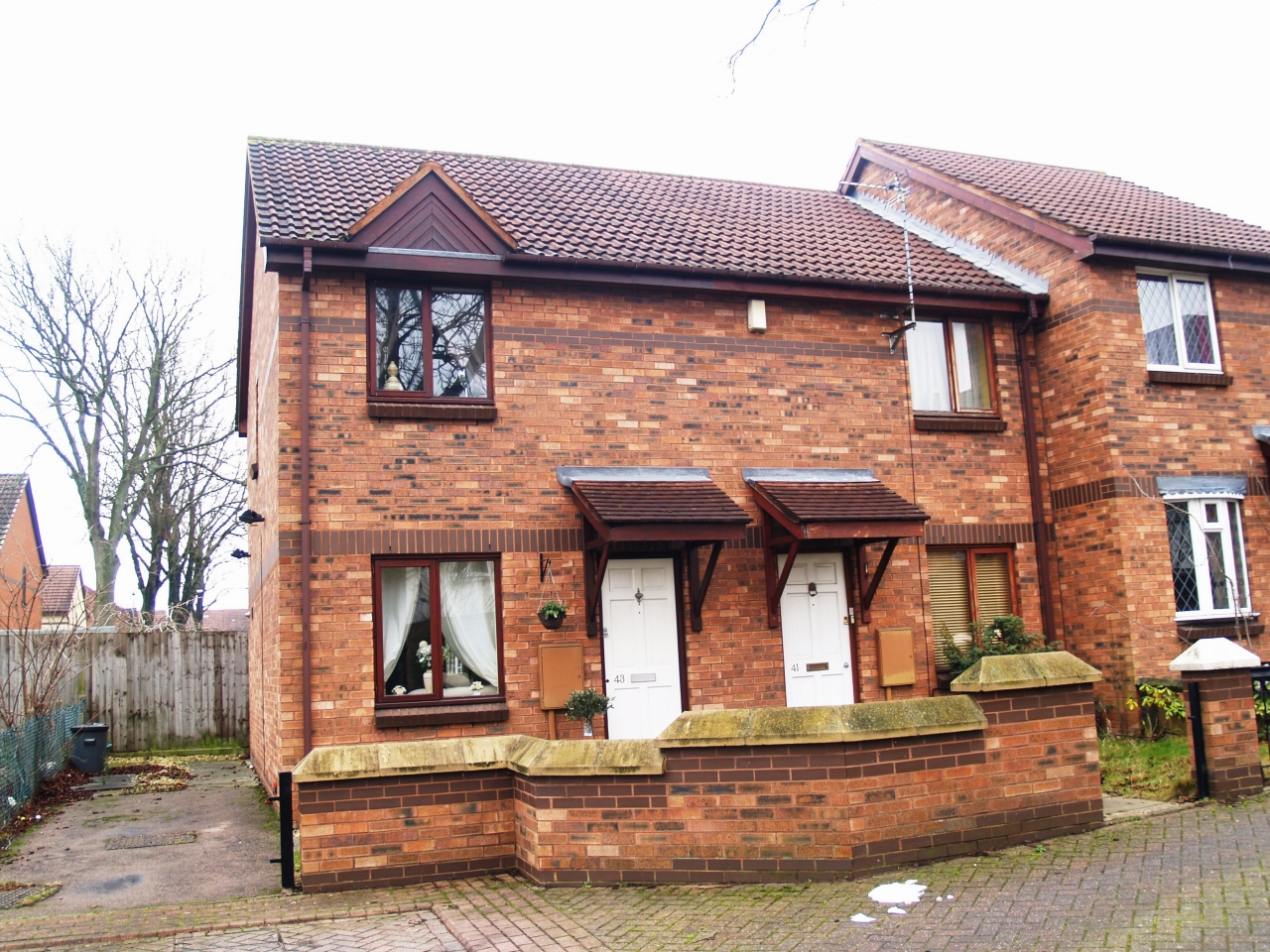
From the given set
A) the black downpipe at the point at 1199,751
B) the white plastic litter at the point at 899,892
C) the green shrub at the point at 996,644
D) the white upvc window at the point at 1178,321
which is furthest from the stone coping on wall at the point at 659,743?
the white upvc window at the point at 1178,321

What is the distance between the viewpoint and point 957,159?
18.1 metres

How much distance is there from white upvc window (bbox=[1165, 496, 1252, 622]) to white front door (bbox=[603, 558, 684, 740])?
20.2 ft

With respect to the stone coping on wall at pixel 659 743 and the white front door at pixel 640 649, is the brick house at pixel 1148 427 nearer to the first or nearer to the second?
the white front door at pixel 640 649

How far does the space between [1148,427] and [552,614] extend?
25.0 ft

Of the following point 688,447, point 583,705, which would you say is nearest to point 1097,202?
point 688,447

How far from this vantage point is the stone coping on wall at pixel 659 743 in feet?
22.9

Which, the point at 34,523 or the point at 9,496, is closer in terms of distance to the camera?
the point at 9,496

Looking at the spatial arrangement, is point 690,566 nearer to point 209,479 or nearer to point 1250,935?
point 1250,935

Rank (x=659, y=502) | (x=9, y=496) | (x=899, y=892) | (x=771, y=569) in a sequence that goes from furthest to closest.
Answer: (x=9, y=496), (x=771, y=569), (x=659, y=502), (x=899, y=892)

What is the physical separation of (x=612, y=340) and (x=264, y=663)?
570cm

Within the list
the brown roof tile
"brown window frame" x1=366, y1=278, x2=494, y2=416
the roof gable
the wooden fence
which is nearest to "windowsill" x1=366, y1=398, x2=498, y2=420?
"brown window frame" x1=366, y1=278, x2=494, y2=416

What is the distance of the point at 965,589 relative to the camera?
13.1 metres

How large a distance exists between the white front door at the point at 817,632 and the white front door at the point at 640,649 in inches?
51.7

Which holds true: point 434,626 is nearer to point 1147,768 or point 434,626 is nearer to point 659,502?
point 659,502
